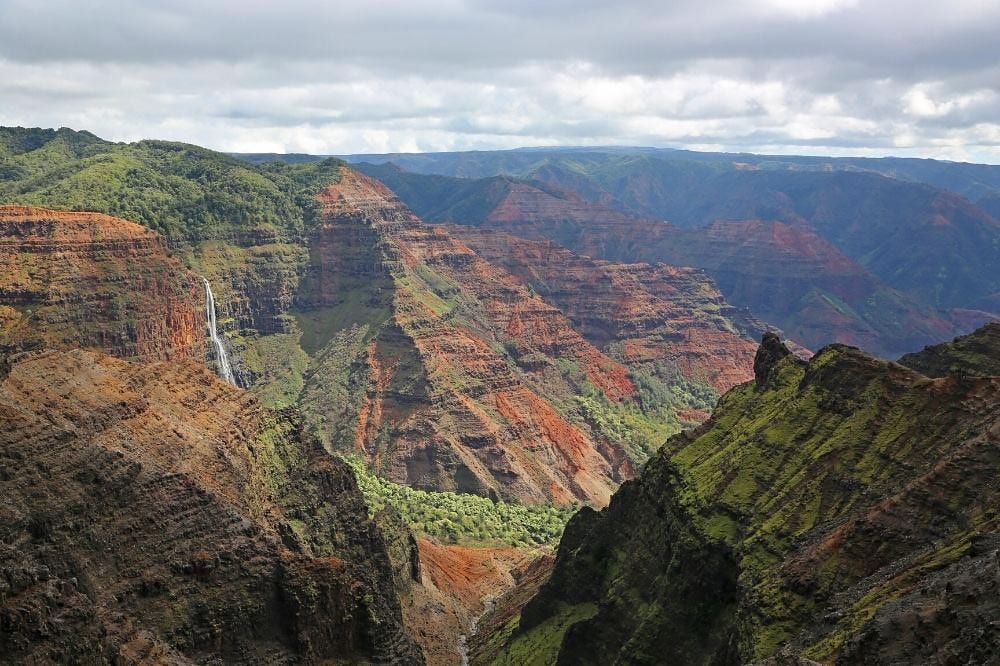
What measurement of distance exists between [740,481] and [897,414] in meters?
16.0

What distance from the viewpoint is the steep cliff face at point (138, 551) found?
70062 millimetres

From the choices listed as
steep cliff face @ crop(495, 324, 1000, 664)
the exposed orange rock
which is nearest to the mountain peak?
steep cliff face @ crop(495, 324, 1000, 664)

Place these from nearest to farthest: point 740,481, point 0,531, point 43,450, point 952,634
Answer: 1. point 952,634
2. point 0,531
3. point 43,450
4. point 740,481

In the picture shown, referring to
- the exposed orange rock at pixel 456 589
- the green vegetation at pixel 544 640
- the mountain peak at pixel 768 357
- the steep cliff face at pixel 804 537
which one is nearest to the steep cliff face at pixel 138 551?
the green vegetation at pixel 544 640

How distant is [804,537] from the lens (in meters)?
91.6

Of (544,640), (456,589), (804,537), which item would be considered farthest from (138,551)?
→ (456,589)

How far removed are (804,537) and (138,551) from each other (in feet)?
178

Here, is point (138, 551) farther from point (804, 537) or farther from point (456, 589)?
point (456, 589)

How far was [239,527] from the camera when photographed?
93.4 meters

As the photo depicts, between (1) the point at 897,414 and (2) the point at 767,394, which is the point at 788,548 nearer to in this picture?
(1) the point at 897,414

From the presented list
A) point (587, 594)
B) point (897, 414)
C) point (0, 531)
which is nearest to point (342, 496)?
point (587, 594)

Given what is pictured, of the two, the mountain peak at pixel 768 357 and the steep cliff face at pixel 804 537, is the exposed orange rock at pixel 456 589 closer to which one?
the steep cliff face at pixel 804 537

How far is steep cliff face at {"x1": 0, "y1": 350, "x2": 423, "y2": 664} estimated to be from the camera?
7006 centimetres

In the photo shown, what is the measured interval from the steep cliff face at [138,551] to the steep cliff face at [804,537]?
25105mm
